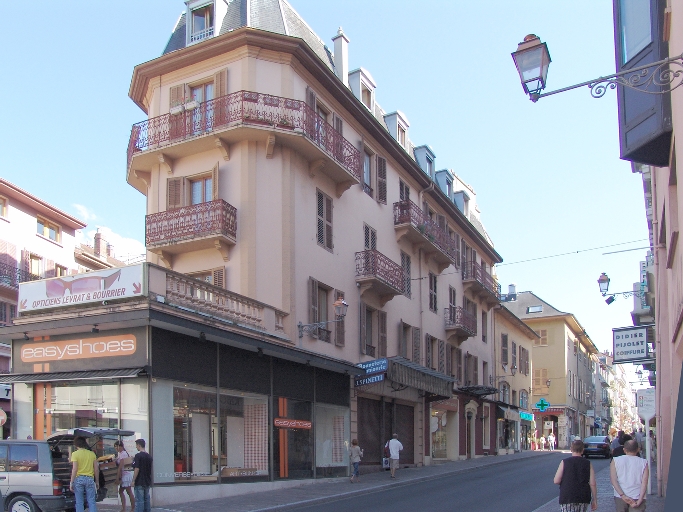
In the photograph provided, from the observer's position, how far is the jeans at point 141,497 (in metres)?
14.2

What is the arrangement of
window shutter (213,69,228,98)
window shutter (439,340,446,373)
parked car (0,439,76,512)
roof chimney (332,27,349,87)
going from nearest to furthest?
1. parked car (0,439,76,512)
2. window shutter (213,69,228,98)
3. roof chimney (332,27,349,87)
4. window shutter (439,340,446,373)

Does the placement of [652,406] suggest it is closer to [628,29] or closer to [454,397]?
[628,29]

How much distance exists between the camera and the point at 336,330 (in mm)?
24656

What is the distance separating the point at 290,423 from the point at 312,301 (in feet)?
11.8

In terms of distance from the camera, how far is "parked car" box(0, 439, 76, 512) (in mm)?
13107

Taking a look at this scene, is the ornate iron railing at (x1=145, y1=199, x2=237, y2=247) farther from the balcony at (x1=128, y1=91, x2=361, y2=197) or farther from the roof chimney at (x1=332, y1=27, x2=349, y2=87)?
the roof chimney at (x1=332, y1=27, x2=349, y2=87)

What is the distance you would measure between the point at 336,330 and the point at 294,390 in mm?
3082

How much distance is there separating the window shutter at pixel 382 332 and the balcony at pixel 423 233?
357 cm

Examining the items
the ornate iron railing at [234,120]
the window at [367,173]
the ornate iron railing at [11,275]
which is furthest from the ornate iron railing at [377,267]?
the ornate iron railing at [11,275]

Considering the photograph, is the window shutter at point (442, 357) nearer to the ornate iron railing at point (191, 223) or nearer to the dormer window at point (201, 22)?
the ornate iron railing at point (191, 223)

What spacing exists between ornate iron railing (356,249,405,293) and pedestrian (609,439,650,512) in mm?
16473

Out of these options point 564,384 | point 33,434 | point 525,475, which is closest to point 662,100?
point 33,434

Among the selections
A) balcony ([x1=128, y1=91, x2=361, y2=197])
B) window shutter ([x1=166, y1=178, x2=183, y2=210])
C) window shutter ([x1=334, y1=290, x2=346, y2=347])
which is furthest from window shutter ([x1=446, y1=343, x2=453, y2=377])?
window shutter ([x1=166, y1=178, x2=183, y2=210])

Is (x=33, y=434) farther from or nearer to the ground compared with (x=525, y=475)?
farther from the ground
